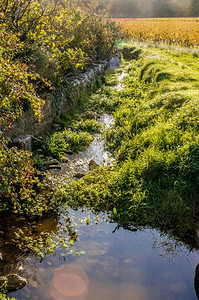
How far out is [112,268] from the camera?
414cm

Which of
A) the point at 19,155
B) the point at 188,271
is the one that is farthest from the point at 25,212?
the point at 188,271

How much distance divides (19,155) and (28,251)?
158 centimetres

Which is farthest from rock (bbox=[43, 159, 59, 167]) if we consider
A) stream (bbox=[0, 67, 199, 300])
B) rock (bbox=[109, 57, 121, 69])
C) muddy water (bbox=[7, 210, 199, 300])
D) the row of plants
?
rock (bbox=[109, 57, 121, 69])

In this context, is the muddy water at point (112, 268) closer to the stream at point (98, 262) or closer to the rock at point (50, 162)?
the stream at point (98, 262)

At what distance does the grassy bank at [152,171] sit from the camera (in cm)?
527

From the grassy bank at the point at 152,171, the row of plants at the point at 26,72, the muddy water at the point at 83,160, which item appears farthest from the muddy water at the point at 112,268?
the muddy water at the point at 83,160

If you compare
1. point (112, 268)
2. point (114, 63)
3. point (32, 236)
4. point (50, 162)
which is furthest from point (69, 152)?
point (114, 63)

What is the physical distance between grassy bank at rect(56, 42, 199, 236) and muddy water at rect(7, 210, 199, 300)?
0.46 metres

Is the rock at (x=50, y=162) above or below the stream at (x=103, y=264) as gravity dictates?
above

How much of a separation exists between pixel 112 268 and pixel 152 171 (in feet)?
7.87

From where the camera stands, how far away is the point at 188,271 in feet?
13.8

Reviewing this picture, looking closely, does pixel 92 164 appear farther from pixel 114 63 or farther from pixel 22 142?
pixel 114 63

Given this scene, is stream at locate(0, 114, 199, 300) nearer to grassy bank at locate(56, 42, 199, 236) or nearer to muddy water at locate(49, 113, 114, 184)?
grassy bank at locate(56, 42, 199, 236)

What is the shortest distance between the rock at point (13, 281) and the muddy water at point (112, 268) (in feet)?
0.23
